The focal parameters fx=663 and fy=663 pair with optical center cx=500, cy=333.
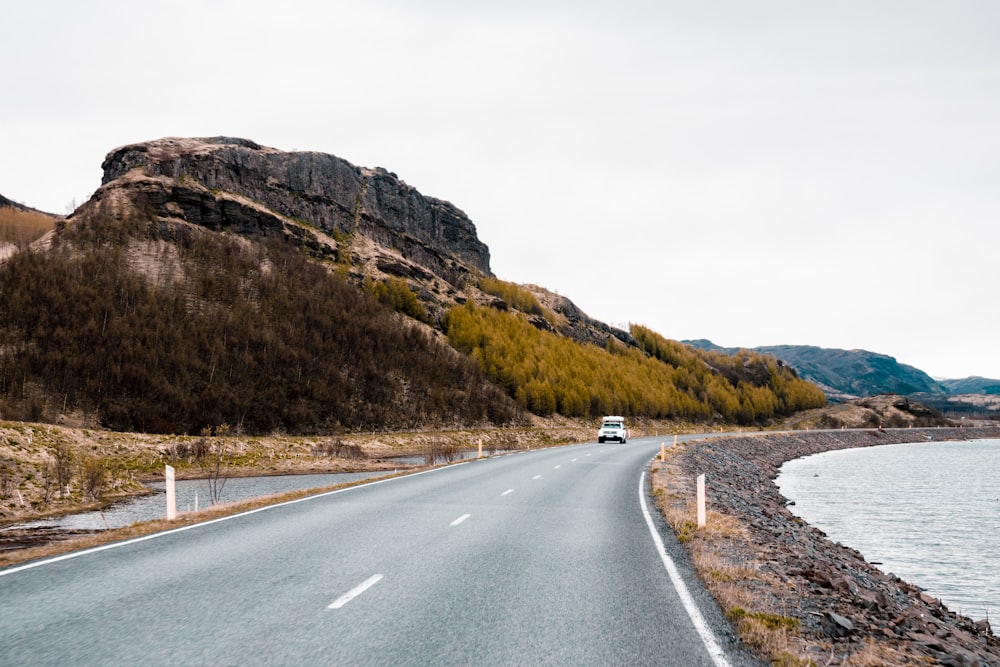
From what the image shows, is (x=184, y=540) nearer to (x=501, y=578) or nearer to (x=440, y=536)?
(x=440, y=536)

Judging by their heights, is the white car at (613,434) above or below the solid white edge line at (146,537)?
below

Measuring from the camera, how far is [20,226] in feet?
419

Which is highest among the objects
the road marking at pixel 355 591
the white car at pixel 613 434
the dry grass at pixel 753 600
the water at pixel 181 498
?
the road marking at pixel 355 591

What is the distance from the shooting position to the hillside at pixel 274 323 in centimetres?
5803

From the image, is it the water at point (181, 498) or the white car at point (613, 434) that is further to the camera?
the white car at point (613, 434)

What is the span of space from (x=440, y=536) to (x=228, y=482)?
16.9 m

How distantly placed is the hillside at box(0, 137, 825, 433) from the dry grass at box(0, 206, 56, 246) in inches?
803

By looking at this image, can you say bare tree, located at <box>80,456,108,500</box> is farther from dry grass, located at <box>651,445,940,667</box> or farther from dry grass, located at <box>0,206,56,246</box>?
dry grass, located at <box>0,206,56,246</box>

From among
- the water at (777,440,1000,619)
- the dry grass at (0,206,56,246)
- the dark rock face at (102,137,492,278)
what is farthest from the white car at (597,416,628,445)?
the dry grass at (0,206,56,246)

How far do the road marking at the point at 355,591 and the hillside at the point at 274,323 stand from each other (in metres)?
41.3

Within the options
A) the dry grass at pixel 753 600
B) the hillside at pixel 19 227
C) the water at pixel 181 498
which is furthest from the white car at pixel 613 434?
the hillside at pixel 19 227

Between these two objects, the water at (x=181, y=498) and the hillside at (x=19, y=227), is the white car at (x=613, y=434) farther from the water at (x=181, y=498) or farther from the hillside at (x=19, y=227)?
the hillside at (x=19, y=227)

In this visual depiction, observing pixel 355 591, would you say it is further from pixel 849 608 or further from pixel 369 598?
pixel 849 608

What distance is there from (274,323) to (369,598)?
249ft
